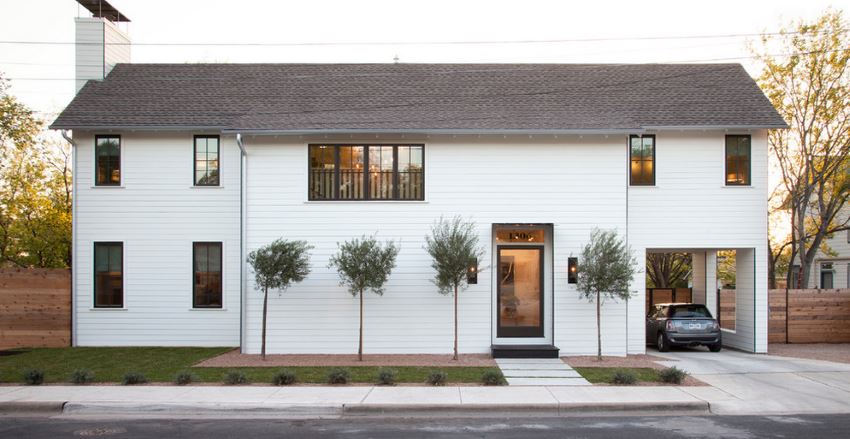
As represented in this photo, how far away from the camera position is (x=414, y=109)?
17.9 metres

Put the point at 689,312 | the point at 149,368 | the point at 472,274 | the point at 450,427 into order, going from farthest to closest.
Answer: the point at 689,312, the point at 472,274, the point at 149,368, the point at 450,427

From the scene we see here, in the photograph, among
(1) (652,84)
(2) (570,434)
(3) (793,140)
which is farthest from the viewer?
(3) (793,140)

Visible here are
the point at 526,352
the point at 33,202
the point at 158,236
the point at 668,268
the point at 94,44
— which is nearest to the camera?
the point at 526,352

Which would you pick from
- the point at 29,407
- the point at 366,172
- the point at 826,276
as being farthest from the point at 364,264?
the point at 826,276

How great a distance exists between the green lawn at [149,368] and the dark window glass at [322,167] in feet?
15.9

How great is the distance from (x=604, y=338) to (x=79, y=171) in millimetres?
14550

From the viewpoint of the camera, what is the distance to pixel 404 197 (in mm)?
17047

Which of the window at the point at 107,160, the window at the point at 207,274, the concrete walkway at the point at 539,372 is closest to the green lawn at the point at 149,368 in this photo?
the concrete walkway at the point at 539,372

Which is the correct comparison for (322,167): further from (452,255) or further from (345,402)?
(345,402)

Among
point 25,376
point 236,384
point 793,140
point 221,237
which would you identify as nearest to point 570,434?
point 236,384

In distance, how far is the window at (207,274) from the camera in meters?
18.5

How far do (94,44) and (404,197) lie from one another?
11.4 m

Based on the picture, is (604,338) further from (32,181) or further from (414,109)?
(32,181)

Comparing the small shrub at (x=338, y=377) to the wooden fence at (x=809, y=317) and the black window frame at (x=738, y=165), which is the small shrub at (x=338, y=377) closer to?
the black window frame at (x=738, y=165)
